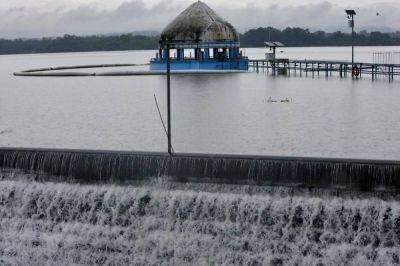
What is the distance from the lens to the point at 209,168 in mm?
16703

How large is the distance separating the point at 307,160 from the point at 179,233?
3.67m

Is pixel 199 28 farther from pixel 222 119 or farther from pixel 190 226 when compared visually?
pixel 190 226

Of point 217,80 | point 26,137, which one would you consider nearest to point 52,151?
point 26,137

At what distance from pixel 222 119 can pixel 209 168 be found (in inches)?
648

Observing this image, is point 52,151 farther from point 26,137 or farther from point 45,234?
point 26,137

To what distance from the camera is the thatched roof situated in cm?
7662

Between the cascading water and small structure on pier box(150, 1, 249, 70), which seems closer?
the cascading water

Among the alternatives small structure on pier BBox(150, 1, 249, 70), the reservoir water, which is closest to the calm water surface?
the reservoir water

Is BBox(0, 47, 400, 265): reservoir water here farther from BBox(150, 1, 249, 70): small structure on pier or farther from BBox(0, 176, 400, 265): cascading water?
BBox(150, 1, 249, 70): small structure on pier

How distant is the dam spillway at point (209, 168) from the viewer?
15.2 meters

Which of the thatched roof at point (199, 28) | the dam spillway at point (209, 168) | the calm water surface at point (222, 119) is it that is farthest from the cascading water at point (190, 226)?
the thatched roof at point (199, 28)

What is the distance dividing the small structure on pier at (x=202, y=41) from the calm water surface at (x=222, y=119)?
74.2 ft

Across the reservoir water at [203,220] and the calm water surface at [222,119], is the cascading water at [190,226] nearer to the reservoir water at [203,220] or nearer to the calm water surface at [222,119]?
the reservoir water at [203,220]

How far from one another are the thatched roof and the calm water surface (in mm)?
23330
